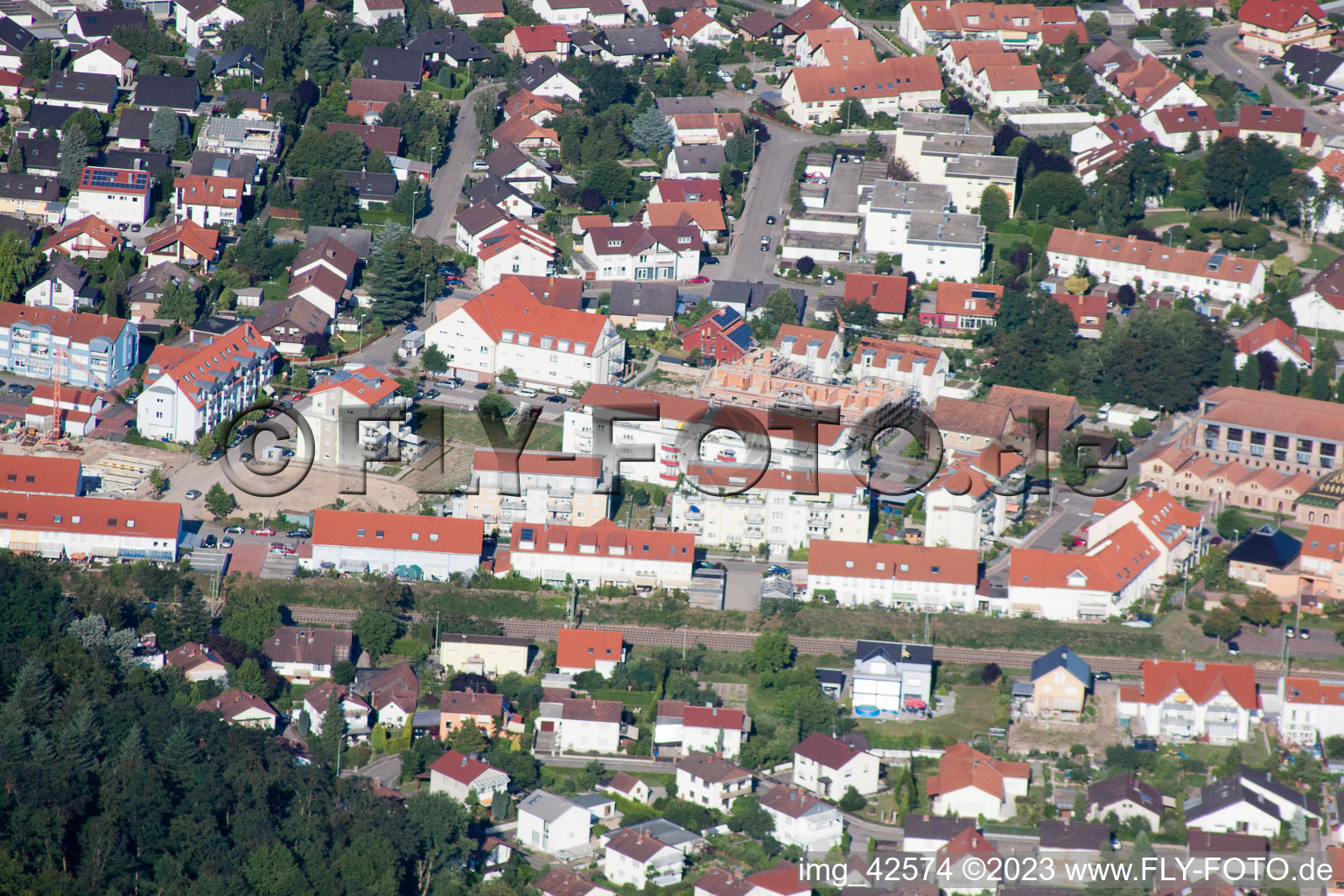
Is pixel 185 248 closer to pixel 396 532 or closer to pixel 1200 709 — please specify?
pixel 396 532

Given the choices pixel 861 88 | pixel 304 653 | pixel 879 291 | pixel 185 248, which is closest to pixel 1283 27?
pixel 861 88

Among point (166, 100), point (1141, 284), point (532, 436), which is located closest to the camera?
→ point (532, 436)

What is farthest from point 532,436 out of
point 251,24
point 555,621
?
point 251,24

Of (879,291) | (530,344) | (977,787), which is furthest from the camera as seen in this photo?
(879,291)

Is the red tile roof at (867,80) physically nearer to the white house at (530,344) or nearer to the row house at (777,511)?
the white house at (530,344)

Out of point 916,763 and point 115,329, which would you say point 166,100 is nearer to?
point 115,329
